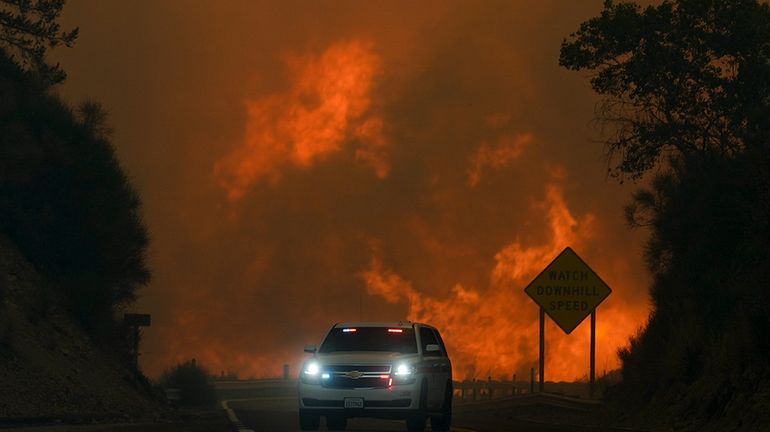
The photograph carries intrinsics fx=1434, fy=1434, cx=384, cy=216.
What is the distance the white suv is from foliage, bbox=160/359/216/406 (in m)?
30.4

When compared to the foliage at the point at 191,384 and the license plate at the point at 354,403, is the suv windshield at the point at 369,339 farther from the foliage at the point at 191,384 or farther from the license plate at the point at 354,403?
the foliage at the point at 191,384

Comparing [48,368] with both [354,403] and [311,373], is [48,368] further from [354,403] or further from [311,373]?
[354,403]

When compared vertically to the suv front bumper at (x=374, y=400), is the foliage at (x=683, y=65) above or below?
above

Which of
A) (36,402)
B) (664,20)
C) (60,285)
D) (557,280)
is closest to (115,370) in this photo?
(60,285)

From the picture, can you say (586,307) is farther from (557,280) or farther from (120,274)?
(120,274)

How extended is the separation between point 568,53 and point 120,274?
52.8ft

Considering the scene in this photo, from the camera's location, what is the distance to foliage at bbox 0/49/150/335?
4234 centimetres

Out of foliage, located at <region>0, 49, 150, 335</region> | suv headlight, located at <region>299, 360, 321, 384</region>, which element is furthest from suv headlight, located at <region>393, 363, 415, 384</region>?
foliage, located at <region>0, 49, 150, 335</region>

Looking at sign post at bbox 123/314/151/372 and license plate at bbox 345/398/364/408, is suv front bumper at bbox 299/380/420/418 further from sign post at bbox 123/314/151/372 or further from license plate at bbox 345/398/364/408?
sign post at bbox 123/314/151/372

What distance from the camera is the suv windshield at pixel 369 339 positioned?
27.0 m

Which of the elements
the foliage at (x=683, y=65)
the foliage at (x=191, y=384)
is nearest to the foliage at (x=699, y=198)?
Result: the foliage at (x=683, y=65)

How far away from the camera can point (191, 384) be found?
5784 cm

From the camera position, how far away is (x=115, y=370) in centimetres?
4081

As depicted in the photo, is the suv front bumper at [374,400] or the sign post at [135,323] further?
the sign post at [135,323]
